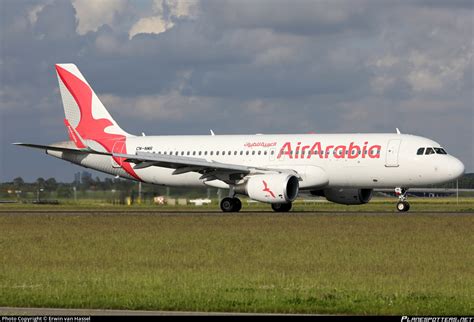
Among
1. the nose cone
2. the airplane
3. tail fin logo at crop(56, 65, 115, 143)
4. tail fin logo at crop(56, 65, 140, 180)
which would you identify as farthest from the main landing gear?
tail fin logo at crop(56, 65, 115, 143)

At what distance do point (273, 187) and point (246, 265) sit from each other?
24.7 metres

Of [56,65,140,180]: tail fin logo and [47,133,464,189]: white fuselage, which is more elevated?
[56,65,140,180]: tail fin logo

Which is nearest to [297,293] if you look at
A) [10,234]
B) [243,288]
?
[243,288]

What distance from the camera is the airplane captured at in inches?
1965

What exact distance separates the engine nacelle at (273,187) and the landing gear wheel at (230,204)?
2431 millimetres

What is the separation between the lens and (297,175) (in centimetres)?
5134

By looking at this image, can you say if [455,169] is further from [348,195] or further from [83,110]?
[83,110]

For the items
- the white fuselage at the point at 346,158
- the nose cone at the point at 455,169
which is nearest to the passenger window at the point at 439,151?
the white fuselage at the point at 346,158

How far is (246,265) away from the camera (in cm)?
2486

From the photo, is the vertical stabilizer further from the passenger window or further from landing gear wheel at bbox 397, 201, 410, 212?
the passenger window

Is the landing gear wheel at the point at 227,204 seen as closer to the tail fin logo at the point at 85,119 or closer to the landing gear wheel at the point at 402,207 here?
the tail fin logo at the point at 85,119

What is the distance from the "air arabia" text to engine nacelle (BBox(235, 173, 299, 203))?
1.96m

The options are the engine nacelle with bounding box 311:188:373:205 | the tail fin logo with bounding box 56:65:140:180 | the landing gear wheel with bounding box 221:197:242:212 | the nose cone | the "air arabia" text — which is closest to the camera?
the nose cone

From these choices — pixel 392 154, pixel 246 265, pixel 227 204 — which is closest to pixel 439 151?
pixel 392 154
